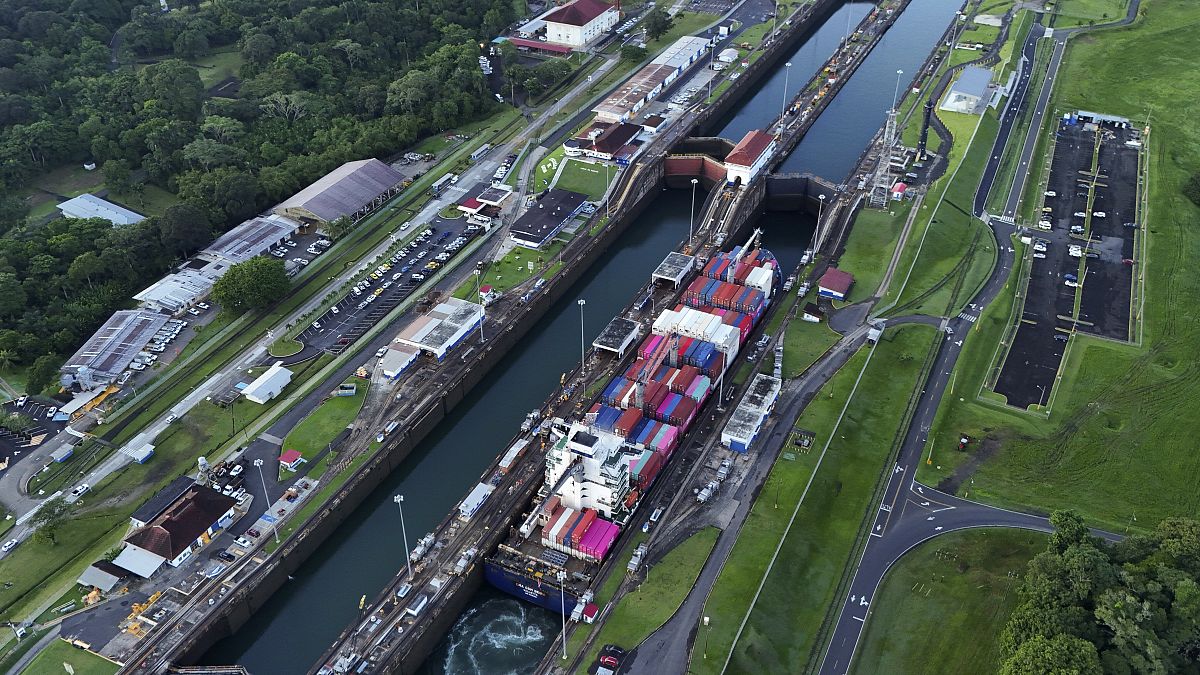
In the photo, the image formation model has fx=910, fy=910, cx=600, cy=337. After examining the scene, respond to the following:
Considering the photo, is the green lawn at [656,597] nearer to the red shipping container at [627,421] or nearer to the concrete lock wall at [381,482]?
the red shipping container at [627,421]

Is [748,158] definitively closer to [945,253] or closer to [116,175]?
[945,253]

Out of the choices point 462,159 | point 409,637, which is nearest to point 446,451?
point 409,637

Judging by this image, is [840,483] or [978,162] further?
[978,162]

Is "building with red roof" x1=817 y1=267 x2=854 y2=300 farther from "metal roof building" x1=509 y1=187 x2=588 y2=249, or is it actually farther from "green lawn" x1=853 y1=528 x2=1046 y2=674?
"green lawn" x1=853 y1=528 x2=1046 y2=674

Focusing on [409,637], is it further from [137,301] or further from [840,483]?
[137,301]

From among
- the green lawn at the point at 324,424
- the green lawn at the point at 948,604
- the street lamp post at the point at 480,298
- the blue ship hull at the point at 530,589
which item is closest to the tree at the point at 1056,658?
the green lawn at the point at 948,604

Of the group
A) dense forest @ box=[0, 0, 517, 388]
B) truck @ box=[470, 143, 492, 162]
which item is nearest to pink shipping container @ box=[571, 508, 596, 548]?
dense forest @ box=[0, 0, 517, 388]
